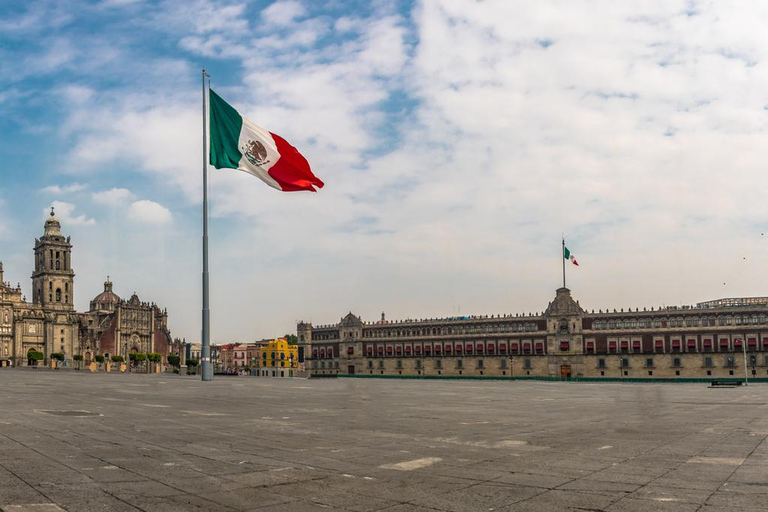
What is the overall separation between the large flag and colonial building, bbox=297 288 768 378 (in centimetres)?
9764

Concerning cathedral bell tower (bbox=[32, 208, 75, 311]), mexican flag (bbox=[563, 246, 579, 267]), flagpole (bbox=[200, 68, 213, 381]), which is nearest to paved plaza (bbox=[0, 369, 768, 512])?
flagpole (bbox=[200, 68, 213, 381])

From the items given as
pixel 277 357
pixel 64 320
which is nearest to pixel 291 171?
pixel 64 320

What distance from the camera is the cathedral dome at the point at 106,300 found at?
559 feet

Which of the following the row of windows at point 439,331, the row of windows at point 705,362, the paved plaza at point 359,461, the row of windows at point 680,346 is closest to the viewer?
the paved plaza at point 359,461

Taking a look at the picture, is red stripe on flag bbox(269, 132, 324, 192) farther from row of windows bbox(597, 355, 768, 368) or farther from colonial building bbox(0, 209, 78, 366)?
colonial building bbox(0, 209, 78, 366)

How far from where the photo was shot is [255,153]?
26.7 m

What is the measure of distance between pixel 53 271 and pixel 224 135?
Answer: 146 metres

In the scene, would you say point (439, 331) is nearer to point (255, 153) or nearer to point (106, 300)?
point (106, 300)

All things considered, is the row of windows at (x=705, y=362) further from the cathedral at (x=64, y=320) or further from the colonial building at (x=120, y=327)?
the colonial building at (x=120, y=327)

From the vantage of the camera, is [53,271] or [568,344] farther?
[53,271]

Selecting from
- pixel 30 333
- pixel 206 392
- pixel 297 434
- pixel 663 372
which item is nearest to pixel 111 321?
pixel 30 333

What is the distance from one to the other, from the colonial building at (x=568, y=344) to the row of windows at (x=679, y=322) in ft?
0.51

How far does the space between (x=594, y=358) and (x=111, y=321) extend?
115690 millimetres

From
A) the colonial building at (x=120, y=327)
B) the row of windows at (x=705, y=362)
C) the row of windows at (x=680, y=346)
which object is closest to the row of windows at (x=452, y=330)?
the row of windows at (x=680, y=346)
